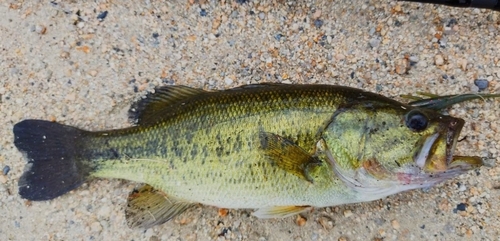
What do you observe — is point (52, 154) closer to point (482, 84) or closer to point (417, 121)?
point (417, 121)

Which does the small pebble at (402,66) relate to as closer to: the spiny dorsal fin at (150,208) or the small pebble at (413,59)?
the small pebble at (413,59)

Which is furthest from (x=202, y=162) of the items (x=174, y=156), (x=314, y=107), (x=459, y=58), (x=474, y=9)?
(x=474, y=9)

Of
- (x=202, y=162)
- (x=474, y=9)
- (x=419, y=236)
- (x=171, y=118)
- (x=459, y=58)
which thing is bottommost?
(x=419, y=236)

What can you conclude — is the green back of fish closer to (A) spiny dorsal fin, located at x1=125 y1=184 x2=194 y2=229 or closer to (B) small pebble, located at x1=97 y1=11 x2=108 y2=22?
(A) spiny dorsal fin, located at x1=125 y1=184 x2=194 y2=229

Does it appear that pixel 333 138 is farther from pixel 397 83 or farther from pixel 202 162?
pixel 397 83

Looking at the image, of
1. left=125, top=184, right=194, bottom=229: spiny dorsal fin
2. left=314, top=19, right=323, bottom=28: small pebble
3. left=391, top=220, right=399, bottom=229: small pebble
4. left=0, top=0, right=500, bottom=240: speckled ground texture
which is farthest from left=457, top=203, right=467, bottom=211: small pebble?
left=125, top=184, right=194, bottom=229: spiny dorsal fin

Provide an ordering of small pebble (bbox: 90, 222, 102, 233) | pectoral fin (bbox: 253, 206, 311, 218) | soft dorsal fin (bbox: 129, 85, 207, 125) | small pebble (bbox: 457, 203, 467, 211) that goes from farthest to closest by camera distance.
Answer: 1. small pebble (bbox: 90, 222, 102, 233)
2. small pebble (bbox: 457, 203, 467, 211)
3. soft dorsal fin (bbox: 129, 85, 207, 125)
4. pectoral fin (bbox: 253, 206, 311, 218)

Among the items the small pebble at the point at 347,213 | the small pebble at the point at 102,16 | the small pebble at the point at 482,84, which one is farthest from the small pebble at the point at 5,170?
the small pebble at the point at 482,84

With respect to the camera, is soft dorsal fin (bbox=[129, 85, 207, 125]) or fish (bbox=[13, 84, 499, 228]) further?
soft dorsal fin (bbox=[129, 85, 207, 125])
